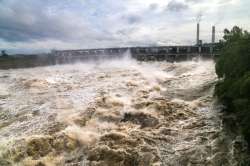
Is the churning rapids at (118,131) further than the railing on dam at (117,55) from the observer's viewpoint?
No

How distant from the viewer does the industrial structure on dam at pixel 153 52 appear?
6904cm

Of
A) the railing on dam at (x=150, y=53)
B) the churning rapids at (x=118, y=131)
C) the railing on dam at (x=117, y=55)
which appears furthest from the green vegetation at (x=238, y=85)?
the railing on dam at (x=117, y=55)

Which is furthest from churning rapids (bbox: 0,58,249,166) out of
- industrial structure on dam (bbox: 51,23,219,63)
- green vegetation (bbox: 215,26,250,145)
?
industrial structure on dam (bbox: 51,23,219,63)

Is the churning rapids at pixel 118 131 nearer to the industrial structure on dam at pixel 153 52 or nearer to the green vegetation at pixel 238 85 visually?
the green vegetation at pixel 238 85

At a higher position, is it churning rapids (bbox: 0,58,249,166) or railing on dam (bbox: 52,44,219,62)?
railing on dam (bbox: 52,44,219,62)

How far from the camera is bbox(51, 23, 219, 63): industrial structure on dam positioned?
69.0 metres

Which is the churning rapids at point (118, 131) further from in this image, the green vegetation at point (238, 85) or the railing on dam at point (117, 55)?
the railing on dam at point (117, 55)

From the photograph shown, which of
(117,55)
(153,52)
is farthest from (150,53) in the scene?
(117,55)

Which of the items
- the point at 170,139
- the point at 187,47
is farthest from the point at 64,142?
the point at 187,47

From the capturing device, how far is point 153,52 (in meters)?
77.6

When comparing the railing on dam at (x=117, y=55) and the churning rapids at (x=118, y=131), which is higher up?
the railing on dam at (x=117, y=55)

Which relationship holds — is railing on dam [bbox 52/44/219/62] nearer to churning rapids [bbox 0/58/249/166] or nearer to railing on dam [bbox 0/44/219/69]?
railing on dam [bbox 0/44/219/69]

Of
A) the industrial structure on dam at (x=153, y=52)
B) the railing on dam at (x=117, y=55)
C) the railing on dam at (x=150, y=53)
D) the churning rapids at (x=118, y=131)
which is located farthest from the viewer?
the railing on dam at (x=117, y=55)

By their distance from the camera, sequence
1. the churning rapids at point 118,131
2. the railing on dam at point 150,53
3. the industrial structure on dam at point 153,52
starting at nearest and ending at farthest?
the churning rapids at point 118,131
the railing on dam at point 150,53
the industrial structure on dam at point 153,52
